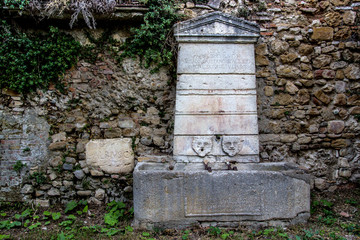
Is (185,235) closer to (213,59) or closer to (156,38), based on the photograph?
(213,59)

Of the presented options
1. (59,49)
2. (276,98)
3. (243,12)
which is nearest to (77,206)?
(59,49)

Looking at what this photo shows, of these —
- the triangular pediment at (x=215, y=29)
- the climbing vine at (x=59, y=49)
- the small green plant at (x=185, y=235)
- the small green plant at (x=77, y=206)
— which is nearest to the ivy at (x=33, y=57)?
the climbing vine at (x=59, y=49)

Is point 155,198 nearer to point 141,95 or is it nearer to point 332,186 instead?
point 141,95

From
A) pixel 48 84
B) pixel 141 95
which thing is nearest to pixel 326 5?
pixel 141 95

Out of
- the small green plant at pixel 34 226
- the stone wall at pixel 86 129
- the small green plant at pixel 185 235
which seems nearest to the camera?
the small green plant at pixel 185 235

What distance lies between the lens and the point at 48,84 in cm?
363

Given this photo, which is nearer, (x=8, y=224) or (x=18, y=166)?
(x=8, y=224)

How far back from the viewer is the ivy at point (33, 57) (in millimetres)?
3482

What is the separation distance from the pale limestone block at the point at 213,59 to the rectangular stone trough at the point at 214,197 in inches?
51.2

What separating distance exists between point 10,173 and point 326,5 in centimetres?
491

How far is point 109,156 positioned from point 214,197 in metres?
1.58

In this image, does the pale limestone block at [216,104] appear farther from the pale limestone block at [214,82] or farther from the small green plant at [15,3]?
the small green plant at [15,3]

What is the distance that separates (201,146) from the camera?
330cm

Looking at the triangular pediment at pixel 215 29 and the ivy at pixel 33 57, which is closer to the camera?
the triangular pediment at pixel 215 29
